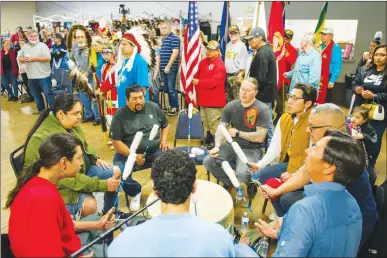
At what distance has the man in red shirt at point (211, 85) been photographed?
13.6 feet

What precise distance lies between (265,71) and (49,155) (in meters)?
2.88

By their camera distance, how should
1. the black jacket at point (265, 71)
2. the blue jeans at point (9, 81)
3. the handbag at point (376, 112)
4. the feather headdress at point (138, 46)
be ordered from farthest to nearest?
the blue jeans at point (9, 81), the black jacket at point (265, 71), the feather headdress at point (138, 46), the handbag at point (376, 112)

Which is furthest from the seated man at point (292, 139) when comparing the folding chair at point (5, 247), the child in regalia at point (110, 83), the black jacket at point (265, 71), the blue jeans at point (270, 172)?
the child in regalia at point (110, 83)

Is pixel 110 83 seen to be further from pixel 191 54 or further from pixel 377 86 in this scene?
pixel 377 86

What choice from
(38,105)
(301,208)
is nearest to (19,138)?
(38,105)

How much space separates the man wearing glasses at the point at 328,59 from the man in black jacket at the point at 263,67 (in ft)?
5.02

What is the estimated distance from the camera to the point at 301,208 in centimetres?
133

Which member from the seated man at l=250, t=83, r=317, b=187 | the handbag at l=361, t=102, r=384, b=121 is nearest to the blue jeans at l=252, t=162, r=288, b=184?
the seated man at l=250, t=83, r=317, b=187

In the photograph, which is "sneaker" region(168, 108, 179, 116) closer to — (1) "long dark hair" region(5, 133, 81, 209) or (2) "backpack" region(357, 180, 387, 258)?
(1) "long dark hair" region(5, 133, 81, 209)

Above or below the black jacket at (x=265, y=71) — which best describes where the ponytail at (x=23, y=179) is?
below

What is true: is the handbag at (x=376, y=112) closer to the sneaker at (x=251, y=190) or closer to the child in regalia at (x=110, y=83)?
the sneaker at (x=251, y=190)

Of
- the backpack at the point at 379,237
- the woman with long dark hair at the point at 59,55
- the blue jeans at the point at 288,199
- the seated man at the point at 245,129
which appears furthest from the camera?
the woman with long dark hair at the point at 59,55

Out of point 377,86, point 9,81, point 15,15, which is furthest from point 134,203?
point 15,15

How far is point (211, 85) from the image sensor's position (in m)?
4.15
